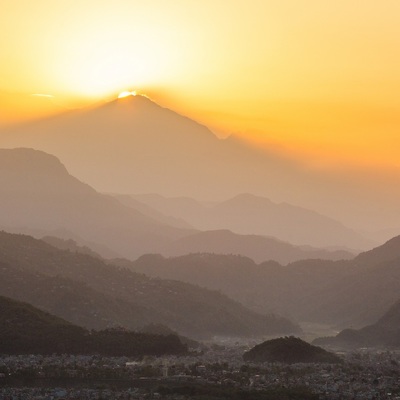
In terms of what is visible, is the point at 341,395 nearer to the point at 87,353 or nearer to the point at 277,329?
the point at 87,353

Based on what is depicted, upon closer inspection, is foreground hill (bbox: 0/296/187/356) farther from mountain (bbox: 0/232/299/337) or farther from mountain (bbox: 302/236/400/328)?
mountain (bbox: 302/236/400/328)

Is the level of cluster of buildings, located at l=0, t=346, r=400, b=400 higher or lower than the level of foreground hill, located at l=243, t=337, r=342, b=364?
lower

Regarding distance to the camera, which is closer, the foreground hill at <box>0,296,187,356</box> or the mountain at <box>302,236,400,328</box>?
the foreground hill at <box>0,296,187,356</box>

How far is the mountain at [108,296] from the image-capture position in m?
122

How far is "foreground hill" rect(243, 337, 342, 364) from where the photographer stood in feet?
272

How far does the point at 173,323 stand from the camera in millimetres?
137125

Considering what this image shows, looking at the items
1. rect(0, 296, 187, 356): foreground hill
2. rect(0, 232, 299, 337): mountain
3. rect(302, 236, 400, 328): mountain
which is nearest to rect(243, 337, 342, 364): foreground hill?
rect(0, 296, 187, 356): foreground hill

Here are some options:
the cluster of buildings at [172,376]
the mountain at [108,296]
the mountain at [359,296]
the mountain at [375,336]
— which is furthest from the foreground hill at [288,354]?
the mountain at [359,296]

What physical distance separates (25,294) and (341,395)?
71.7 metres

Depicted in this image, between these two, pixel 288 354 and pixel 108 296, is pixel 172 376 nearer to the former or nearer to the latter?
A: pixel 288 354

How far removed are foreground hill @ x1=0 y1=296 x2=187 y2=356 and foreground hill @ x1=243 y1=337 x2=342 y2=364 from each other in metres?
7.30

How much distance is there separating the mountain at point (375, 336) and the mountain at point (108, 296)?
16.7 metres

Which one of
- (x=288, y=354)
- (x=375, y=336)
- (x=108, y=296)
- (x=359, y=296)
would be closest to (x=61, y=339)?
(x=288, y=354)

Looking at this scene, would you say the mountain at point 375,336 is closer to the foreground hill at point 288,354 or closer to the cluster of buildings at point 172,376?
the foreground hill at point 288,354
